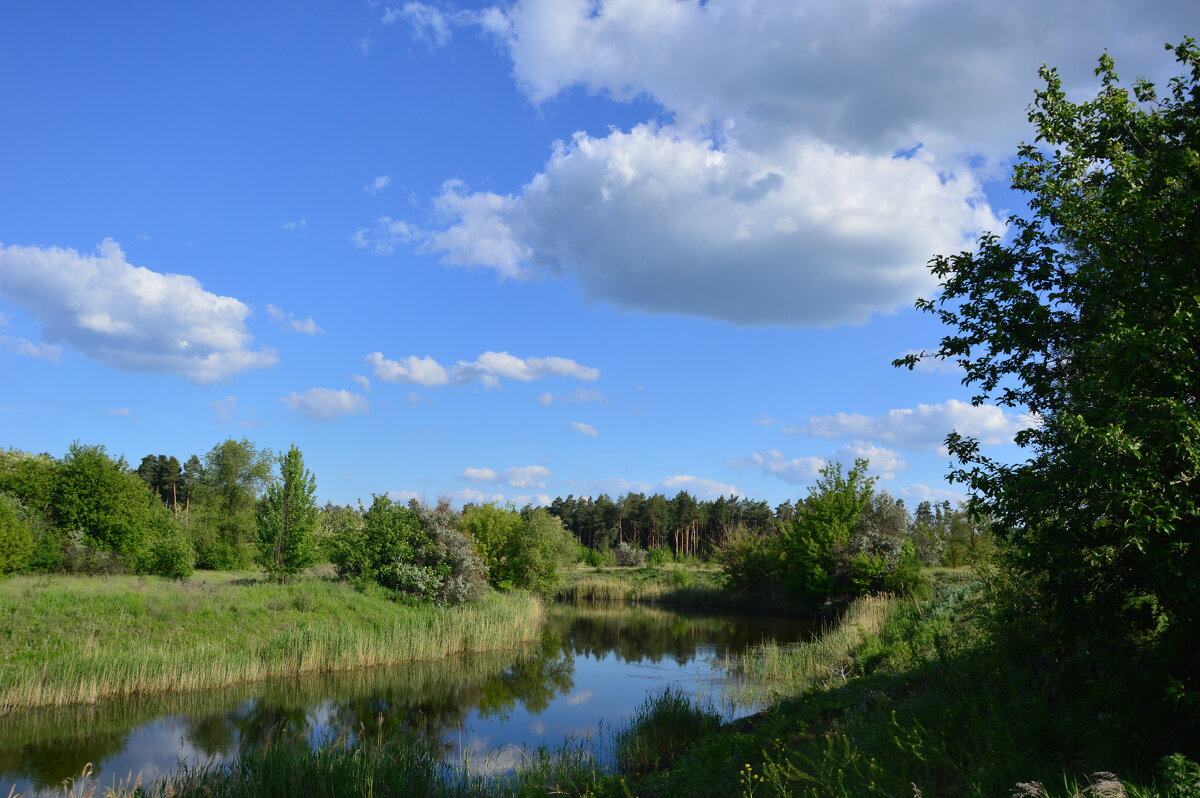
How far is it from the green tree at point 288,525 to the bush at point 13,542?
8.83 meters

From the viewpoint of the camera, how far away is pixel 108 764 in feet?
45.1

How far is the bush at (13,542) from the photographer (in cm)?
2784

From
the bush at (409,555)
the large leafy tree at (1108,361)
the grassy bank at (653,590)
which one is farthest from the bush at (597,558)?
the large leafy tree at (1108,361)

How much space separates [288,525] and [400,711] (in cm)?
1473

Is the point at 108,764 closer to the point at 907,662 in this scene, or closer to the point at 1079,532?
the point at 907,662

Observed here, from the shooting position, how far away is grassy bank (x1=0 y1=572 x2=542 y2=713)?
17656 mm

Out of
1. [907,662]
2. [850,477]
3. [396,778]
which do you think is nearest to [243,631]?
[396,778]

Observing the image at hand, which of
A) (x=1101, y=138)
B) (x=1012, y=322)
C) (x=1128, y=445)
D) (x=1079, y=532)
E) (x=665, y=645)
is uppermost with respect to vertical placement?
(x=1101, y=138)

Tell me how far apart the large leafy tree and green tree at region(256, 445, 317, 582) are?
28739 millimetres

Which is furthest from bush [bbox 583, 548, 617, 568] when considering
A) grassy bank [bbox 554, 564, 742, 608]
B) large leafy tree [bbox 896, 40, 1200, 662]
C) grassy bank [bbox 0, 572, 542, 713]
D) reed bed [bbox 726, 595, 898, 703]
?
large leafy tree [bbox 896, 40, 1200, 662]

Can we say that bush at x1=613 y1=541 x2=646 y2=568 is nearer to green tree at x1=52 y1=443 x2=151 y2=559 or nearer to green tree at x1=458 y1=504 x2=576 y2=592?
green tree at x1=458 y1=504 x2=576 y2=592

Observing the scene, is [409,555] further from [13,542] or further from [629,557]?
[629,557]

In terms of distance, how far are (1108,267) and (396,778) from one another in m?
10.4

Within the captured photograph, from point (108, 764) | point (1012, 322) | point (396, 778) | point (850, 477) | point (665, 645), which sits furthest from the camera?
point (850, 477)
